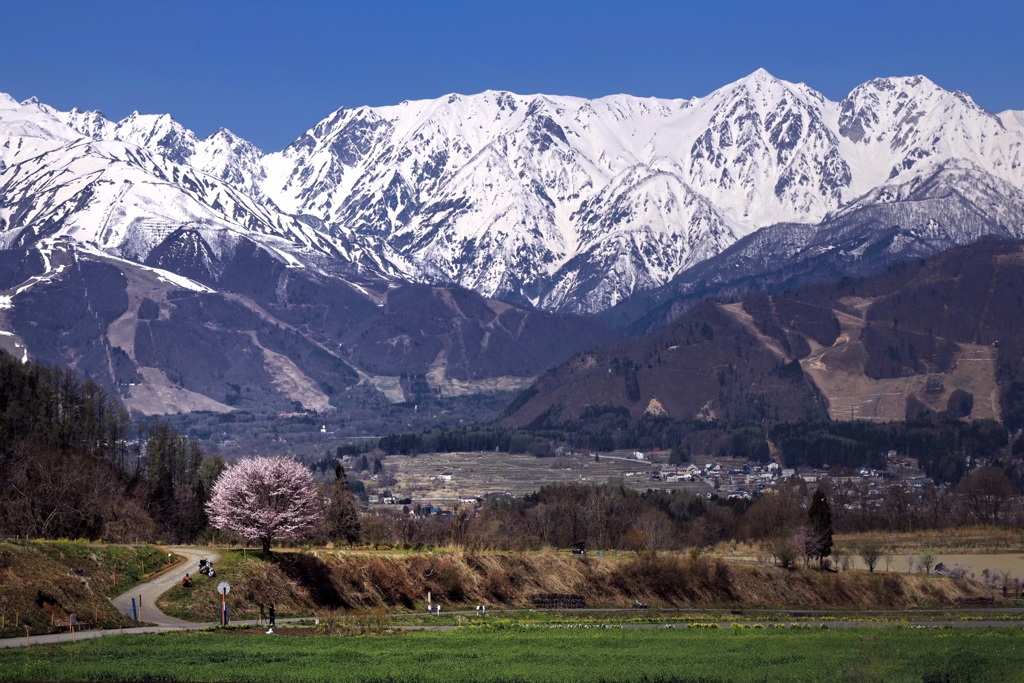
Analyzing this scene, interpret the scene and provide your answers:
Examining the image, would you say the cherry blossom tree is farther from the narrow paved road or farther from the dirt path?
the dirt path

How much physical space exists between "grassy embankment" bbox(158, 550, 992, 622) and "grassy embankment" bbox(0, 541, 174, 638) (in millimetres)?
4352

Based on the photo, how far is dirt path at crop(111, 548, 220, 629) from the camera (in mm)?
84875

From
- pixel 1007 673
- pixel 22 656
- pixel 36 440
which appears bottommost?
pixel 1007 673

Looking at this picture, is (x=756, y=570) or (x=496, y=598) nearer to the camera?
(x=496, y=598)

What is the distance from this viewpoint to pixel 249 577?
94.8 m

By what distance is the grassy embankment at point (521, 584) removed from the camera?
312ft

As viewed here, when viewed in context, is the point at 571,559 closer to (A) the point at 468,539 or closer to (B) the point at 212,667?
(A) the point at 468,539

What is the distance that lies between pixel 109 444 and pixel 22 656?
134529 millimetres

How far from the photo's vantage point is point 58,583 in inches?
3248

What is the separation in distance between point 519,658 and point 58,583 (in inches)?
1055

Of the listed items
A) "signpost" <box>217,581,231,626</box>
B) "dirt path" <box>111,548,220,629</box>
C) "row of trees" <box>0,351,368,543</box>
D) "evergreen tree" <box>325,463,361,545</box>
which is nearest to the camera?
"signpost" <box>217,581,231,626</box>

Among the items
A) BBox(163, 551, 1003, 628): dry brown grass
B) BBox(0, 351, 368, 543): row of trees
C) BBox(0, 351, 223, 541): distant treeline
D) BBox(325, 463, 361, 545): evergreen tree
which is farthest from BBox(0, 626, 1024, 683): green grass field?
BBox(325, 463, 361, 545): evergreen tree

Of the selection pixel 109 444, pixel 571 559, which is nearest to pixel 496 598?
pixel 571 559

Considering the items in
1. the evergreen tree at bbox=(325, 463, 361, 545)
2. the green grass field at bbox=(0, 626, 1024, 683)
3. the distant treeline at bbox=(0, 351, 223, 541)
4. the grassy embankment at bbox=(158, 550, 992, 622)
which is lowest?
the green grass field at bbox=(0, 626, 1024, 683)
